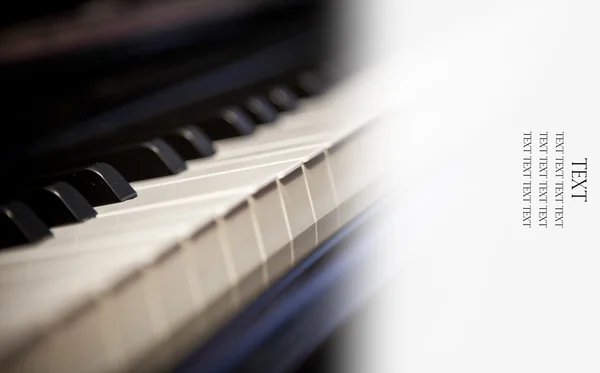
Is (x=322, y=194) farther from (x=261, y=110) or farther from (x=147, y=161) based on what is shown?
(x=261, y=110)

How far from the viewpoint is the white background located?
2.99 feet

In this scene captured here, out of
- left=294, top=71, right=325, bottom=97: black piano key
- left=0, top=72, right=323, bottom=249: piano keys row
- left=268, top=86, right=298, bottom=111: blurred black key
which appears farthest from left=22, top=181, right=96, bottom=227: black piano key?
left=294, top=71, right=325, bottom=97: black piano key

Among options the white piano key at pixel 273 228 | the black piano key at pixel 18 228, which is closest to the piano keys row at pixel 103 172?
the black piano key at pixel 18 228

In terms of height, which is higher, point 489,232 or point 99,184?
point 99,184

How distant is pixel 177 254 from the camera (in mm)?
465

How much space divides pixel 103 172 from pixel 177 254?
23cm

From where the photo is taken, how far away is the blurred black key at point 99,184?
0.66m

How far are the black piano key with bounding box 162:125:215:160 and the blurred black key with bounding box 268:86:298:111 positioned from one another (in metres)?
0.31

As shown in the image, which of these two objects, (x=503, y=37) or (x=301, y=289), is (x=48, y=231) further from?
(x=503, y=37)

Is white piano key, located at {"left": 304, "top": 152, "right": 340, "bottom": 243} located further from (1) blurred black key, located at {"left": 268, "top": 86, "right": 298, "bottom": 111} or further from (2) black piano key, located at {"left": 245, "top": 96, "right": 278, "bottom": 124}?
(1) blurred black key, located at {"left": 268, "top": 86, "right": 298, "bottom": 111}

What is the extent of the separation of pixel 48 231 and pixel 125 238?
0.11 metres

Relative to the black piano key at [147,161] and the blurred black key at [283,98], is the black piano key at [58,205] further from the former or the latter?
the blurred black key at [283,98]

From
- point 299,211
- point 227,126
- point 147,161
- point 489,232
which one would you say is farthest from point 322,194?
point 489,232

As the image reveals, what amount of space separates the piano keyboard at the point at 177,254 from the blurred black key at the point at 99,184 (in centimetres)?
2
